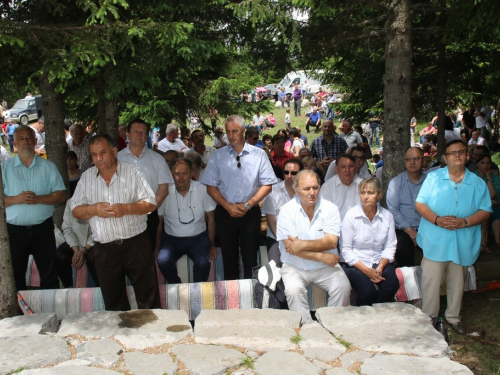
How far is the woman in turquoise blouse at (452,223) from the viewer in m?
5.18

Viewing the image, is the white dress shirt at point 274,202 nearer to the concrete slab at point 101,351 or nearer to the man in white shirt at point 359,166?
the man in white shirt at point 359,166

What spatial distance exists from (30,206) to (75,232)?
24.8 inches

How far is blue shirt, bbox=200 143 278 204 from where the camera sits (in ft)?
20.1

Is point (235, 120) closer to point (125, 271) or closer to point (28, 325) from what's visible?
point (125, 271)

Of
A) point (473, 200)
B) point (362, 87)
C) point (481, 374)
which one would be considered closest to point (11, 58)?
point (473, 200)

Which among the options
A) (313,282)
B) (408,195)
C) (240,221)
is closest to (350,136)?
(408,195)

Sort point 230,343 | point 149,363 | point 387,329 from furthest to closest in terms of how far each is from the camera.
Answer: point 387,329 → point 230,343 → point 149,363

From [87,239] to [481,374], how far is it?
164 inches

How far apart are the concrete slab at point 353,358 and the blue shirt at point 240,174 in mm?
2682

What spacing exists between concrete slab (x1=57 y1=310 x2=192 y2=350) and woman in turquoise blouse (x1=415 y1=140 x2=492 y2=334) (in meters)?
2.49

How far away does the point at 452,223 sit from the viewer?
5.13 metres

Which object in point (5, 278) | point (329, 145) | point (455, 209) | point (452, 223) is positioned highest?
point (329, 145)

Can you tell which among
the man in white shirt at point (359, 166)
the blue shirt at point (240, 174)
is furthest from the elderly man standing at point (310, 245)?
the man in white shirt at point (359, 166)

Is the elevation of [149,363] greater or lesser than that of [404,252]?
lesser
